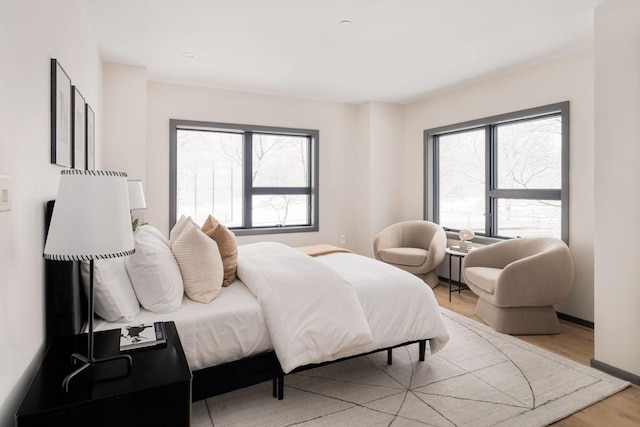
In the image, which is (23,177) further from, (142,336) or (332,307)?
(332,307)

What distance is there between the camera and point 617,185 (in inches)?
97.9

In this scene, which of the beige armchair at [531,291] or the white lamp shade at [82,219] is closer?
the white lamp shade at [82,219]

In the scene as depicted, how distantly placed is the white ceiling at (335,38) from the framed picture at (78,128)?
2.50ft

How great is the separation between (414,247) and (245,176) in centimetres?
243

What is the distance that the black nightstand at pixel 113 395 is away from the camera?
45.0 inches

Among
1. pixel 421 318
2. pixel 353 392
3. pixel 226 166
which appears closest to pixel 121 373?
pixel 353 392

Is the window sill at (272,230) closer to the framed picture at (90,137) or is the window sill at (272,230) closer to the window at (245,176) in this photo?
the window at (245,176)

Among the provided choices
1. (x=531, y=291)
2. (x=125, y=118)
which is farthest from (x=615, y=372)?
(x=125, y=118)

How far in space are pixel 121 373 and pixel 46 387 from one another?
0.71ft

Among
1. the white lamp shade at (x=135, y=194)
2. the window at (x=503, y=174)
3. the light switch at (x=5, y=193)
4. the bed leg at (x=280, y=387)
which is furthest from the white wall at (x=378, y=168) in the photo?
the light switch at (x=5, y=193)

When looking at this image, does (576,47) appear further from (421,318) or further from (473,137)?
(421,318)

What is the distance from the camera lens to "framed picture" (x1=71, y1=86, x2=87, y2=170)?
7.37 ft

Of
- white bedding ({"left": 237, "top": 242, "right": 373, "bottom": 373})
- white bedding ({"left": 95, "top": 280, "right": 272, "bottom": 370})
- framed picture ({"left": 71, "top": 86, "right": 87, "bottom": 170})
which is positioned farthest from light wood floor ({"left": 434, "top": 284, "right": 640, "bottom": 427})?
framed picture ({"left": 71, "top": 86, "right": 87, "bottom": 170})

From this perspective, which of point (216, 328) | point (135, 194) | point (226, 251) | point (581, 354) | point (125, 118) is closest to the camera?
point (216, 328)
